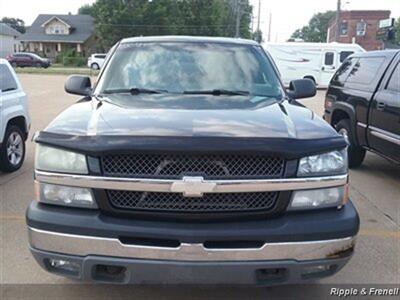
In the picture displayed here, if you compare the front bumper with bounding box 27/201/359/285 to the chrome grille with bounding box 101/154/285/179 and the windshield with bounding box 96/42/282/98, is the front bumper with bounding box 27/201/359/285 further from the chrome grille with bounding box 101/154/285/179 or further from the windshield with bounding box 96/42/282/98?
the windshield with bounding box 96/42/282/98

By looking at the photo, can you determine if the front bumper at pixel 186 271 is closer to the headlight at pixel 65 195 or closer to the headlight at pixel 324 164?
the headlight at pixel 65 195

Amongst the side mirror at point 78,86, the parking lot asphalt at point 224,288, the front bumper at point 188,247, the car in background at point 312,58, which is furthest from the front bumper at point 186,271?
the car in background at point 312,58

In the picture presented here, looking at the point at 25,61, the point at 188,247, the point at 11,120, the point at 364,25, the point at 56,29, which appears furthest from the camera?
the point at 56,29

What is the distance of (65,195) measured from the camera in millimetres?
2766

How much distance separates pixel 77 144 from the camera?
2.74 metres

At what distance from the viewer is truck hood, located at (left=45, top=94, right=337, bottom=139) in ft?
9.29

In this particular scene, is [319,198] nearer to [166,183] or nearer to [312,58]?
[166,183]

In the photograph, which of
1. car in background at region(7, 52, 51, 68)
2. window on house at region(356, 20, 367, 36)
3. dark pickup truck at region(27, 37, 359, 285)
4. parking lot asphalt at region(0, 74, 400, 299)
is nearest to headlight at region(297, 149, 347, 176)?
dark pickup truck at region(27, 37, 359, 285)

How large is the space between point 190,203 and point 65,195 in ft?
2.42

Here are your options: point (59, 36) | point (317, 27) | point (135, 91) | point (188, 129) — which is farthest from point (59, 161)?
point (317, 27)

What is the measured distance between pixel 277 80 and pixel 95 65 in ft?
145

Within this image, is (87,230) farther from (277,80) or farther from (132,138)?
(277,80)

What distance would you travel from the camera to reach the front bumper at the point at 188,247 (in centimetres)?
261

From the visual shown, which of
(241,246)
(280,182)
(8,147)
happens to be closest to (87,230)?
(241,246)
